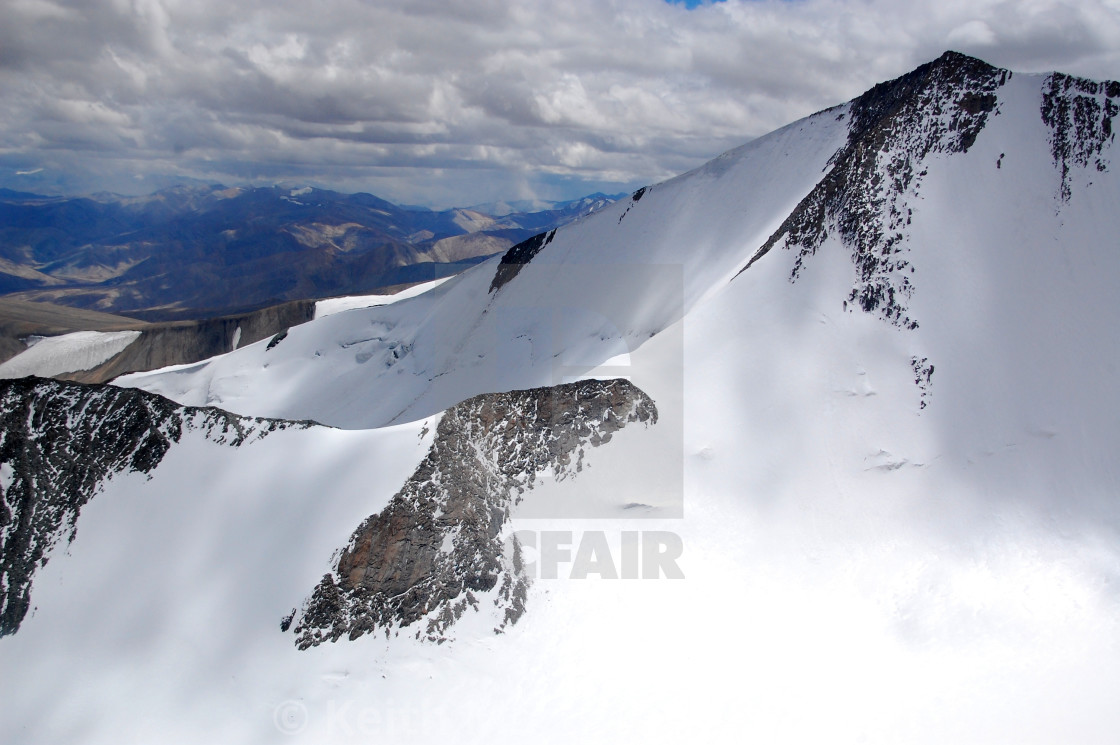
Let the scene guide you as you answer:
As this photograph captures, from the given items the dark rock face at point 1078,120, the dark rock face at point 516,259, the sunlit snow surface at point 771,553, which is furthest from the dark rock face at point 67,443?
the dark rock face at point 516,259

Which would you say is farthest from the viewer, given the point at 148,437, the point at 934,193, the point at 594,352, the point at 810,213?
the point at 594,352

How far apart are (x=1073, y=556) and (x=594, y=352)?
32.0 m

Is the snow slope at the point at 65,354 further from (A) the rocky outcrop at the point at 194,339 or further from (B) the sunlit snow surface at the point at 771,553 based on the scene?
(B) the sunlit snow surface at the point at 771,553

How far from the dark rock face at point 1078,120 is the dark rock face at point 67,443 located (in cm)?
4536

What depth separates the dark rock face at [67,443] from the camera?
2758 cm

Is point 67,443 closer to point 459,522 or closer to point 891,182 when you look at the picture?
point 459,522

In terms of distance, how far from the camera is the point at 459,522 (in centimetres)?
2711

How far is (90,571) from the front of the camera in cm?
2641

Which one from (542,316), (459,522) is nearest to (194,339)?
(542,316)

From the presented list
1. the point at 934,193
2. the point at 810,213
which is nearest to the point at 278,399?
the point at 810,213

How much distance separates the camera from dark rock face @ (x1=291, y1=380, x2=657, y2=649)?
25.0 meters

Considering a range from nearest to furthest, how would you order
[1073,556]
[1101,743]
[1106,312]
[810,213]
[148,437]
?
1. [1101,743]
2. [1073,556]
3. [148,437]
4. [1106,312]
5. [810,213]

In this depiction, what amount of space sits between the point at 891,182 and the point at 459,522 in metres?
33.0

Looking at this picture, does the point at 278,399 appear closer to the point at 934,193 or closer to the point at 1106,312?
the point at 934,193
